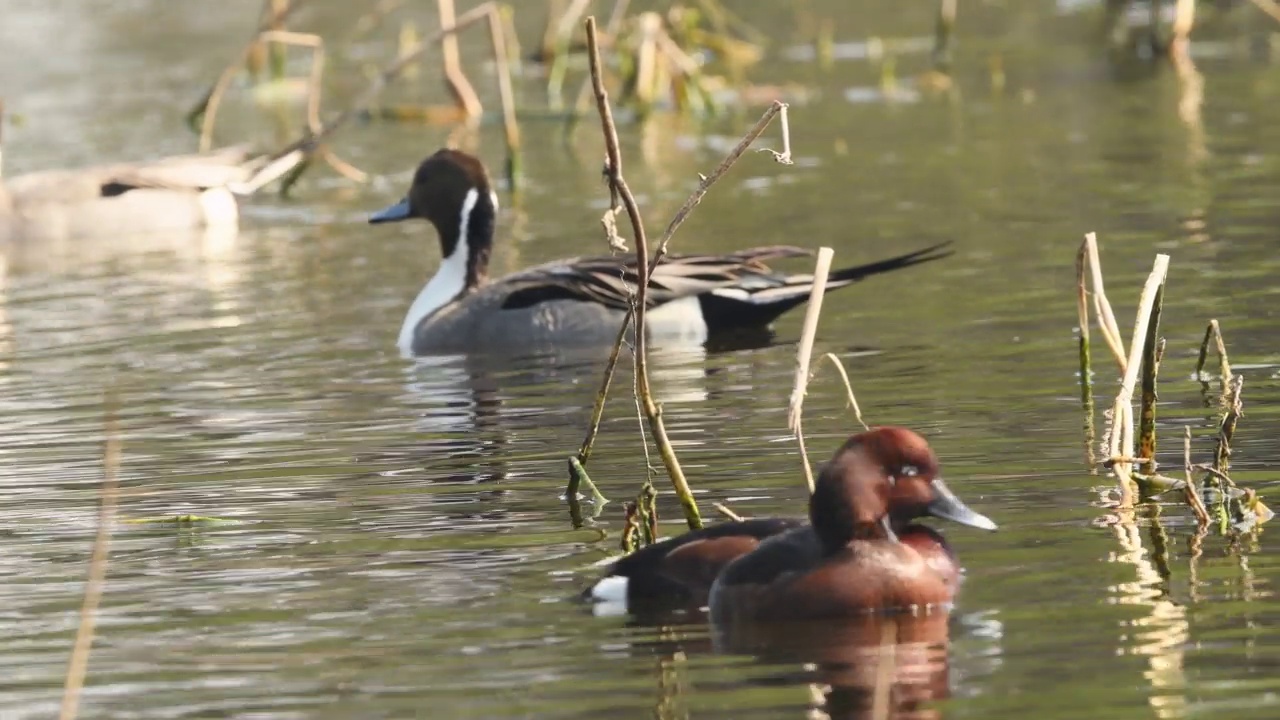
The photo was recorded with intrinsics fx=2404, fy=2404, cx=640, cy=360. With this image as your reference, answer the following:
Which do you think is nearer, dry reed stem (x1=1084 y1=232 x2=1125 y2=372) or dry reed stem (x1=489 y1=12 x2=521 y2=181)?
dry reed stem (x1=1084 y1=232 x2=1125 y2=372)

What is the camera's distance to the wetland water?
6.17 meters

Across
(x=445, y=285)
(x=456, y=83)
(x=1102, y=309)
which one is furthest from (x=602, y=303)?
(x=456, y=83)

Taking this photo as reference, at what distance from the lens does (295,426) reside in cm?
1059

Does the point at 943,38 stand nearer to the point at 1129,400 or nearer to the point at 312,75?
the point at 312,75

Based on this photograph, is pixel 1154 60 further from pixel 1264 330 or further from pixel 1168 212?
pixel 1264 330

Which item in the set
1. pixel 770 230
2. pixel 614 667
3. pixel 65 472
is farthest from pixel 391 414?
pixel 770 230

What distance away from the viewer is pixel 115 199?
64.3 ft

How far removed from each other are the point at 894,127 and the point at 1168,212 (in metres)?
6.18

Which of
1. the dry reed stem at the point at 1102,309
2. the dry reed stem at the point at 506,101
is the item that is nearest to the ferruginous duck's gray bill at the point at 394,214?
the dry reed stem at the point at 506,101

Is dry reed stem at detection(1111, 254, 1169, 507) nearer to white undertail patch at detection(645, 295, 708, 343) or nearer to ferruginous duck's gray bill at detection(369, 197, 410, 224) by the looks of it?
white undertail patch at detection(645, 295, 708, 343)

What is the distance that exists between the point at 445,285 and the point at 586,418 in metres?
3.35

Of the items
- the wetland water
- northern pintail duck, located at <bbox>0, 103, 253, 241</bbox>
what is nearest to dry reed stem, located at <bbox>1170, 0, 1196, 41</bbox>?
the wetland water

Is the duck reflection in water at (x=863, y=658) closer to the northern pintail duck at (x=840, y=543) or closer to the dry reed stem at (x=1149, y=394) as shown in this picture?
the northern pintail duck at (x=840, y=543)

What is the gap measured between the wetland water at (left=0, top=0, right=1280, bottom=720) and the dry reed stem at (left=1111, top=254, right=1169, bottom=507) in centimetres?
16
